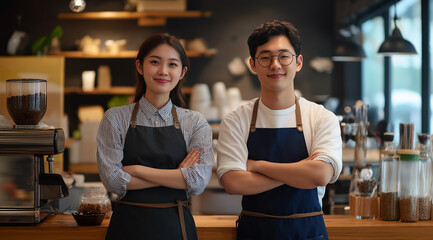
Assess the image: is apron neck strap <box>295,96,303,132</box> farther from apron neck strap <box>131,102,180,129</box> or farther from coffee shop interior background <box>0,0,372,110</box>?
coffee shop interior background <box>0,0,372,110</box>

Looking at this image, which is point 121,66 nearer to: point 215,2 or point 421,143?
point 215,2

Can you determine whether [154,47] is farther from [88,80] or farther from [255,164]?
[88,80]

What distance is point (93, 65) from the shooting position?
6617 mm

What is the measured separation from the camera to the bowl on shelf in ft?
7.36

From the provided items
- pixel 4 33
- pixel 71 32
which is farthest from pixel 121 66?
pixel 4 33

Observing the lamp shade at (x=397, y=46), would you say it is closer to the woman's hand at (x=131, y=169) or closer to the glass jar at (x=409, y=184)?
the glass jar at (x=409, y=184)

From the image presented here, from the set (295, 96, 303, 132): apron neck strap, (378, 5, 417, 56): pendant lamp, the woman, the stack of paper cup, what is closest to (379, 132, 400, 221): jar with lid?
(295, 96, 303, 132): apron neck strap

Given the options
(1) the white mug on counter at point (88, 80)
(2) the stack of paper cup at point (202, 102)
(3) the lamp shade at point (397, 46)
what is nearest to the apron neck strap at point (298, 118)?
(3) the lamp shade at point (397, 46)

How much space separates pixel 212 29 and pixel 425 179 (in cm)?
480

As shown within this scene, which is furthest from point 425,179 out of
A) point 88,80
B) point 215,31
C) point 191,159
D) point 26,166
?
point 215,31

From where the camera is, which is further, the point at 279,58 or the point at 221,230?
the point at 221,230

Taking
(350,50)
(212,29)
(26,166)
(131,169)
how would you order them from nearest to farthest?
(131,169), (26,166), (350,50), (212,29)

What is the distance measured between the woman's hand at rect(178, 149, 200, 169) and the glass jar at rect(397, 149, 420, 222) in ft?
3.00

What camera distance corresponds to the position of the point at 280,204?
2.06m
